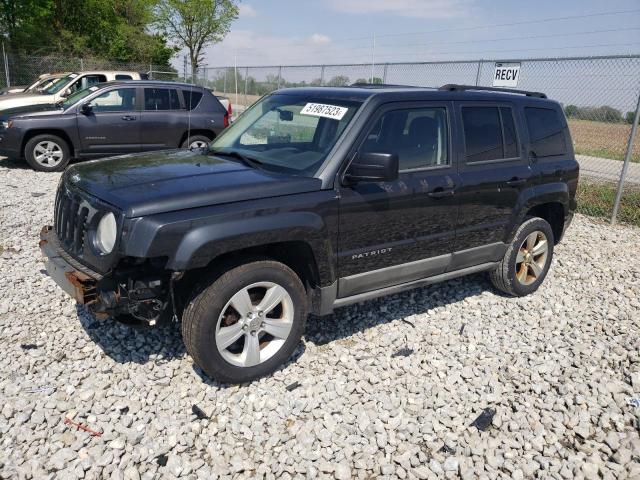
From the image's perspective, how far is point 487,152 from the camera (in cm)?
427

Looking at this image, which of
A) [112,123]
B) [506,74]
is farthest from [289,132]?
[112,123]

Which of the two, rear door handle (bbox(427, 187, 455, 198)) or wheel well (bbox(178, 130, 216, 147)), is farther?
wheel well (bbox(178, 130, 216, 147))

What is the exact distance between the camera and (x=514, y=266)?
4770 millimetres

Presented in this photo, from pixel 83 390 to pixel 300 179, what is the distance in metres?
1.92

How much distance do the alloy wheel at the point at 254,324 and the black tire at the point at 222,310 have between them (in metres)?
0.02

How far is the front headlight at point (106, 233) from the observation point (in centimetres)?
295

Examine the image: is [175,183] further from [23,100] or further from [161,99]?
[23,100]

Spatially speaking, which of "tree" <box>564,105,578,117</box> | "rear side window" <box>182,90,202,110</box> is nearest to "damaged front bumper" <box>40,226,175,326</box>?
"rear side window" <box>182,90,202,110</box>

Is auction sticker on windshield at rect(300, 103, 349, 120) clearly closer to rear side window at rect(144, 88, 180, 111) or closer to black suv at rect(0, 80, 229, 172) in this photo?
black suv at rect(0, 80, 229, 172)

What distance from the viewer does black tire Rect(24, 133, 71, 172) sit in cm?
938

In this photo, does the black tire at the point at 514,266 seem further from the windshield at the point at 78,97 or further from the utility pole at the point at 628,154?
the windshield at the point at 78,97

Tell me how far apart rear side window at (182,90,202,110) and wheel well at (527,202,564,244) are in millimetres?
7450

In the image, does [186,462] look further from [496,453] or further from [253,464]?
[496,453]

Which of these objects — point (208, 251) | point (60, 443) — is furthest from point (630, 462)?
point (60, 443)
